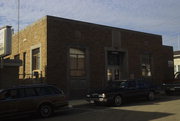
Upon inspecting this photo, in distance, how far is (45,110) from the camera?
13.0 m

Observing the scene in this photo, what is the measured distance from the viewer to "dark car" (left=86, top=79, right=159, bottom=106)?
16.3m

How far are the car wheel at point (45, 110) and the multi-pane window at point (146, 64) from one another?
1574 centimetres

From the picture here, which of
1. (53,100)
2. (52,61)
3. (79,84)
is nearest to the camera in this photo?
(53,100)

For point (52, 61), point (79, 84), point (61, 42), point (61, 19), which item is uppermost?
point (61, 19)

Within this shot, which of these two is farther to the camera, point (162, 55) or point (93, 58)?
point (162, 55)

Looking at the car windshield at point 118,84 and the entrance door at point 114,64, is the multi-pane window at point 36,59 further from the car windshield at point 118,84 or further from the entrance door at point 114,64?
the car windshield at point 118,84

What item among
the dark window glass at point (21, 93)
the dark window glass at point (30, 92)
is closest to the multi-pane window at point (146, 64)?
the dark window glass at point (30, 92)

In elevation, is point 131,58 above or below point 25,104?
above

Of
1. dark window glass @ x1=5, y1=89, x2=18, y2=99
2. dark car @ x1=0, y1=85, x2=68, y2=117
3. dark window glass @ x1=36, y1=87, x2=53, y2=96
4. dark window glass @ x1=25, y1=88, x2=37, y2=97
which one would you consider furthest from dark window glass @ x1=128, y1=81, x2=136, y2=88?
dark window glass @ x1=5, y1=89, x2=18, y2=99

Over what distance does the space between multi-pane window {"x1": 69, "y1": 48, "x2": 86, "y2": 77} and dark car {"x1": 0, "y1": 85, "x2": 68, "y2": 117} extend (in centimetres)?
827

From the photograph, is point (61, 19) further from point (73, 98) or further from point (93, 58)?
point (73, 98)

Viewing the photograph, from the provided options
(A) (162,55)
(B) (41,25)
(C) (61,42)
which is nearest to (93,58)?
(C) (61,42)

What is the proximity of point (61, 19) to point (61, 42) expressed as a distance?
5.57 feet

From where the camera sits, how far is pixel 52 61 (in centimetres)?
2036
